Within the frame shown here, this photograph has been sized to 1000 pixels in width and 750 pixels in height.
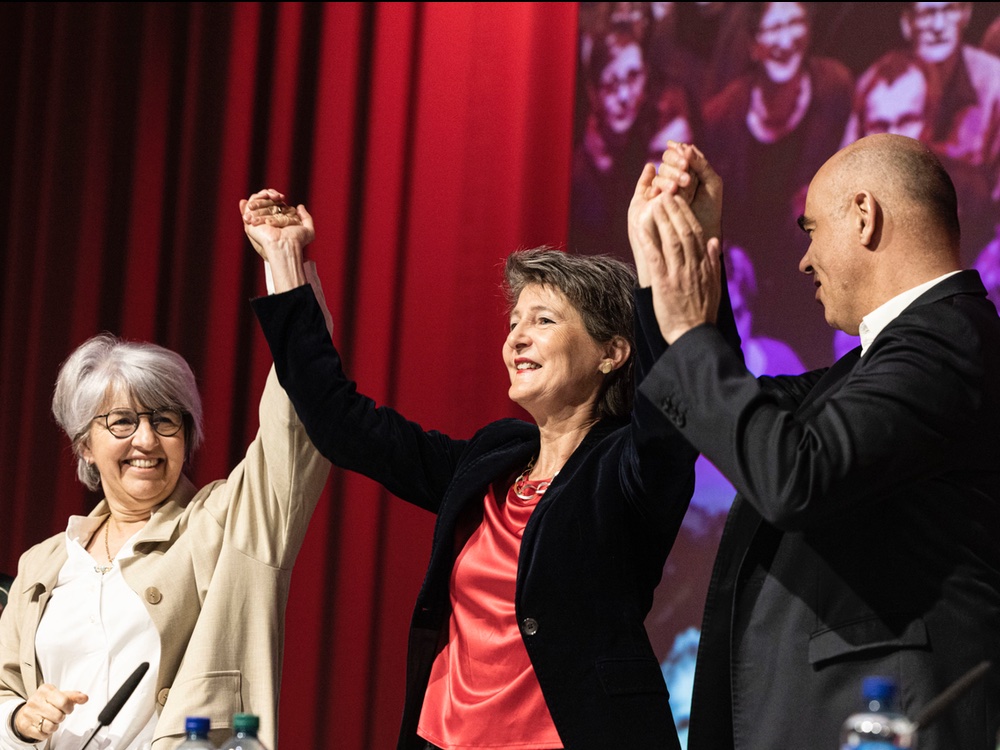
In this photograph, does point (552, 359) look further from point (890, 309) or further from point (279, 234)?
point (890, 309)

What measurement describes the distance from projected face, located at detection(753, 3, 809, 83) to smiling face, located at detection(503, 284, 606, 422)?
1714 mm

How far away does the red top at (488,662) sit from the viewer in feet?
6.22

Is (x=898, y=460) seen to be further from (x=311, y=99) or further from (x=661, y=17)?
(x=311, y=99)

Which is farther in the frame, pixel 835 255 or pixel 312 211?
pixel 312 211

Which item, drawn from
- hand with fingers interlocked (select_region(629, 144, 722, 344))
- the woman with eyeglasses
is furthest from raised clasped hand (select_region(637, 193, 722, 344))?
the woman with eyeglasses

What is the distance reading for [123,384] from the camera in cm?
251

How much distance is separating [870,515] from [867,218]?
382 millimetres

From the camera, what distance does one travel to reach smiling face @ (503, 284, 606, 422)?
6.98 ft

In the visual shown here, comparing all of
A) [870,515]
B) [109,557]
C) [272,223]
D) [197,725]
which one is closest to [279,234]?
[272,223]

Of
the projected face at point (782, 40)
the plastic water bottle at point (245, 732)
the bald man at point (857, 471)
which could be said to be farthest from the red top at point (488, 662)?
the projected face at point (782, 40)

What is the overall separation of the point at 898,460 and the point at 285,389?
3.47ft

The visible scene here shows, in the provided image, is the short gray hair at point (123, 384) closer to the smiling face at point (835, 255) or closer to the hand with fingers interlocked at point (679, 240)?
the hand with fingers interlocked at point (679, 240)

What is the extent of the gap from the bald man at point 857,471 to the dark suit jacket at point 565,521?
155 mm

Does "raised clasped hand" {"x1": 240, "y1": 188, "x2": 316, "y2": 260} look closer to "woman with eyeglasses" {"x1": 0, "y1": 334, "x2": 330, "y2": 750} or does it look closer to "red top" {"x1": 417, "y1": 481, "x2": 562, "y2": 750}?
"woman with eyeglasses" {"x1": 0, "y1": 334, "x2": 330, "y2": 750}
